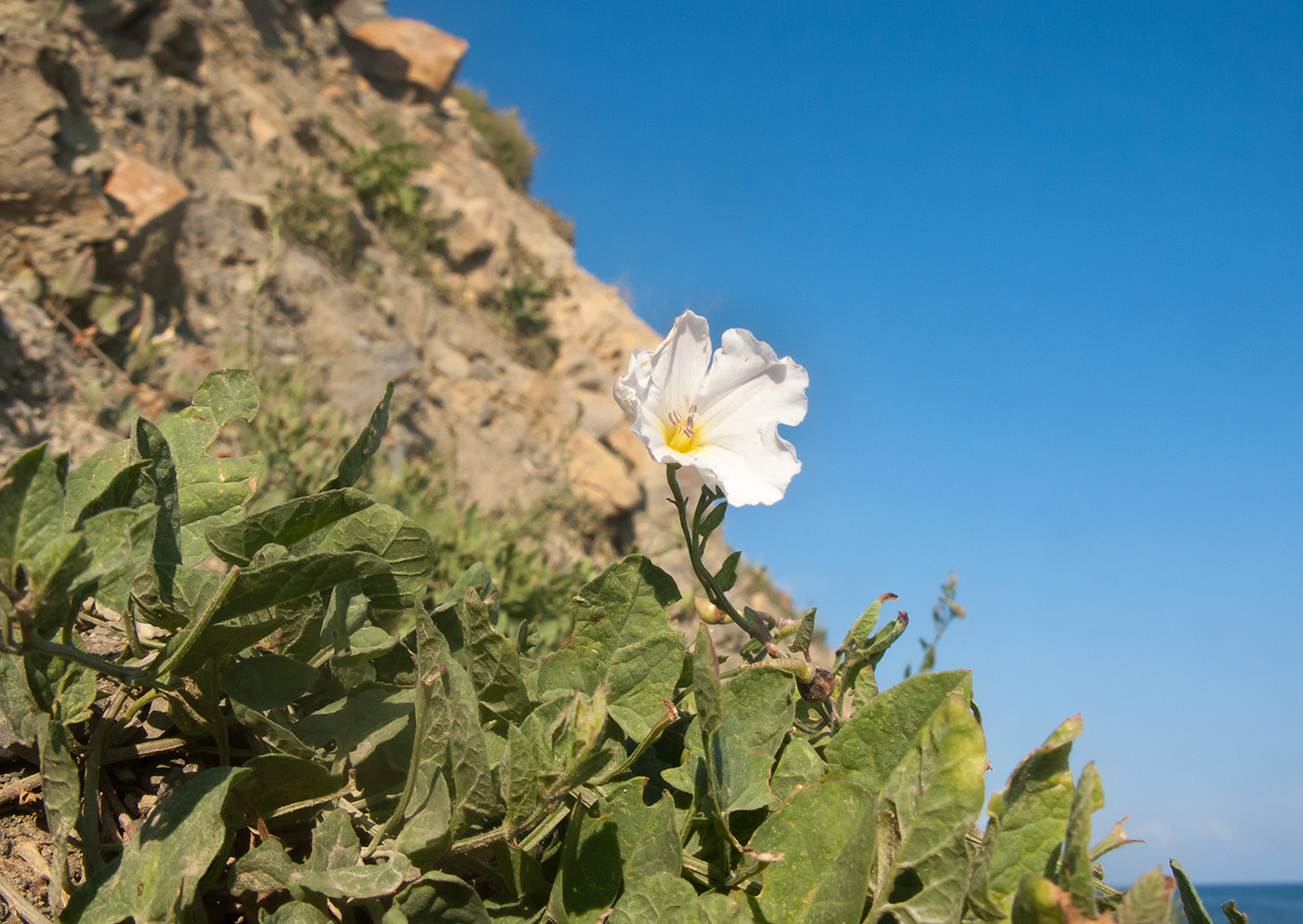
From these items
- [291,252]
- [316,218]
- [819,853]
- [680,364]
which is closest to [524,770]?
[819,853]

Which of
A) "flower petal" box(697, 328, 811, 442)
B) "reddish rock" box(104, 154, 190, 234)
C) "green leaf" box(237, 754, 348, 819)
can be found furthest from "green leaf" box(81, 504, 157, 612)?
"reddish rock" box(104, 154, 190, 234)

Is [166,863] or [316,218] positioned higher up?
[316,218]

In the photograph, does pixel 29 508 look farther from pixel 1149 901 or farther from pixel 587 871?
pixel 1149 901

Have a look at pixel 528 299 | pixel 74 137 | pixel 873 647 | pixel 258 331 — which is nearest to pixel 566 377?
pixel 528 299

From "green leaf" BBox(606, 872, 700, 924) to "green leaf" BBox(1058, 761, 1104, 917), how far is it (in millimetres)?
300

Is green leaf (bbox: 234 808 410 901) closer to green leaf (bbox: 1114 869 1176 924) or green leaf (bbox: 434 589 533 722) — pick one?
green leaf (bbox: 434 589 533 722)

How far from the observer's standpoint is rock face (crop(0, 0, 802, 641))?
4.80 metres

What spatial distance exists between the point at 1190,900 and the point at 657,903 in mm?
500

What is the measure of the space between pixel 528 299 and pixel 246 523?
994cm

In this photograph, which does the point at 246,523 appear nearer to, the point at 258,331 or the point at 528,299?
the point at 258,331

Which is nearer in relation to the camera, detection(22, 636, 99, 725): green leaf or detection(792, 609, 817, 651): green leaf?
detection(22, 636, 99, 725): green leaf

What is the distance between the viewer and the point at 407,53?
12836 mm

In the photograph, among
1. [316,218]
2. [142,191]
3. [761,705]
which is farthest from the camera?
[316,218]

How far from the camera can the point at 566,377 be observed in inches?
412
